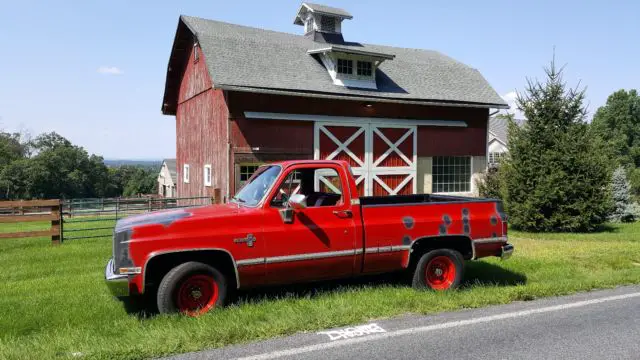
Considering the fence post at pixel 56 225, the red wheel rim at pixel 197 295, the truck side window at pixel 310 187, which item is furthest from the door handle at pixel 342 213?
the fence post at pixel 56 225

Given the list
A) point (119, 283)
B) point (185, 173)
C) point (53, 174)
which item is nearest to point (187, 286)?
point (119, 283)

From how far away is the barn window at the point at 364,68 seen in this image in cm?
1867

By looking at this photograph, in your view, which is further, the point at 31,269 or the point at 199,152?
the point at 199,152

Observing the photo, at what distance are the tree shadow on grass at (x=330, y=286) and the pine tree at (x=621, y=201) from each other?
497 inches

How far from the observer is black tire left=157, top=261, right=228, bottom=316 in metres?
5.45

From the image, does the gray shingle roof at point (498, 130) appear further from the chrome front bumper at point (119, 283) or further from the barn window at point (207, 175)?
the chrome front bumper at point (119, 283)

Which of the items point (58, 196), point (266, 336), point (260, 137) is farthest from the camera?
point (58, 196)

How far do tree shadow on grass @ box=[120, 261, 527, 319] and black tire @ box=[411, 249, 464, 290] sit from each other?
0.27 metres

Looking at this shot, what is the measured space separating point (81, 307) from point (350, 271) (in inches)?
139

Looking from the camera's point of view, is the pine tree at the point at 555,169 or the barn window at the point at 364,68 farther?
the barn window at the point at 364,68

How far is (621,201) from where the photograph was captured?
18.6 metres

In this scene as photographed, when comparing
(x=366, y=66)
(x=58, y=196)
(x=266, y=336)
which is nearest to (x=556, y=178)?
(x=366, y=66)

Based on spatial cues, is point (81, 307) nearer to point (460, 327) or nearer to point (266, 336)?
point (266, 336)

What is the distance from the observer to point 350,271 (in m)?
6.39
